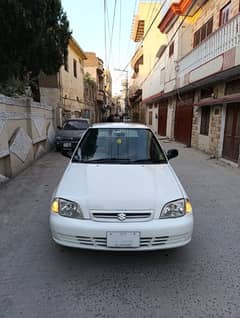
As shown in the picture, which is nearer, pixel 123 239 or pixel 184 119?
pixel 123 239

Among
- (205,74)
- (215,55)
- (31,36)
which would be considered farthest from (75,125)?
(215,55)

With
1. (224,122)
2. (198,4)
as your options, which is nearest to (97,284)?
(224,122)

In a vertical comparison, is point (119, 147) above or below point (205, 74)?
below

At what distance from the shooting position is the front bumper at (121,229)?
2.40m

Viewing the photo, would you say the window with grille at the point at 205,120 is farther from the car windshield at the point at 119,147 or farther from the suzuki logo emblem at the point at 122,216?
the suzuki logo emblem at the point at 122,216

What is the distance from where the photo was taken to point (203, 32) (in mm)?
11164

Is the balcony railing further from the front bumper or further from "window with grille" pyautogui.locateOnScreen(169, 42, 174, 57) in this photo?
the front bumper

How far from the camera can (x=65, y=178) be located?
3.06 meters

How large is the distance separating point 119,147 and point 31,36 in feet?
18.9

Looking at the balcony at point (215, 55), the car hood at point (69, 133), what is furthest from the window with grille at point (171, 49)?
the car hood at point (69, 133)

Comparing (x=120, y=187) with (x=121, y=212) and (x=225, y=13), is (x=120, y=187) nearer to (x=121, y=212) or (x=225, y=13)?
(x=121, y=212)

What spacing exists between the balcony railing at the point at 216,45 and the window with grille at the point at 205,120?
6.47ft

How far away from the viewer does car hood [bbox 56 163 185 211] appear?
2.49 metres

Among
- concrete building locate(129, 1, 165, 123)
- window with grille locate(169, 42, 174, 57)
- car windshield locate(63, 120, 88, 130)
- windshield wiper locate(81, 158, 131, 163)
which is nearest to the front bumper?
windshield wiper locate(81, 158, 131, 163)
